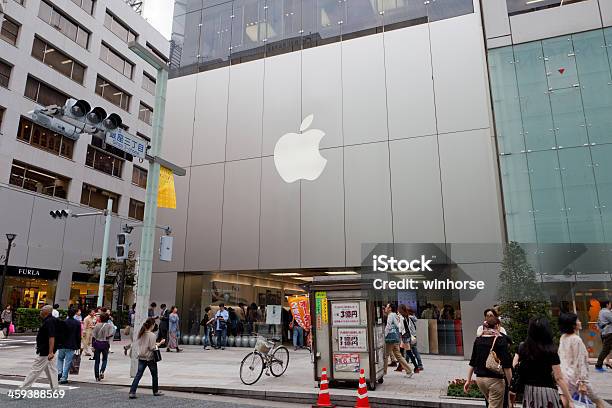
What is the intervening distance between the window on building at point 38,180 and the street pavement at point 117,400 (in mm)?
23074

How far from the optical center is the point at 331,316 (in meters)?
9.66

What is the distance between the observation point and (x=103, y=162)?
36219 millimetres

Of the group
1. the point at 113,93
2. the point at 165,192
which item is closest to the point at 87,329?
the point at 165,192

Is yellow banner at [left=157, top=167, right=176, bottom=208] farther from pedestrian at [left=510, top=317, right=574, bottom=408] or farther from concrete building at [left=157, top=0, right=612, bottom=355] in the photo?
pedestrian at [left=510, top=317, right=574, bottom=408]

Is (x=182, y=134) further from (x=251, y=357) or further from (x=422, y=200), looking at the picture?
(x=251, y=357)

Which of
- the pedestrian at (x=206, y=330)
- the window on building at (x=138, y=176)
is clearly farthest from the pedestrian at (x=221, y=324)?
the window on building at (x=138, y=176)

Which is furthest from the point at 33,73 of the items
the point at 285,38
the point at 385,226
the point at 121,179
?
the point at 385,226

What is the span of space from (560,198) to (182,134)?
1614cm

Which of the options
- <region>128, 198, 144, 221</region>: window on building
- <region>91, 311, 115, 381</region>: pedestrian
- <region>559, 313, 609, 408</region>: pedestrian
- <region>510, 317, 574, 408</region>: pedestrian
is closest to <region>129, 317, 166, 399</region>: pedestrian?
<region>91, 311, 115, 381</region>: pedestrian

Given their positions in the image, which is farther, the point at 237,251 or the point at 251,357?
the point at 237,251

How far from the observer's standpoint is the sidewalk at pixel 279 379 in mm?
8562

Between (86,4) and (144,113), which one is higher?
(86,4)

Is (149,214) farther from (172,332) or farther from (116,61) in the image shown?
(116,61)

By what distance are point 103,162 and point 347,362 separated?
1283 inches
